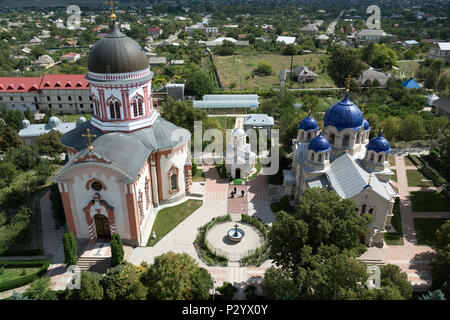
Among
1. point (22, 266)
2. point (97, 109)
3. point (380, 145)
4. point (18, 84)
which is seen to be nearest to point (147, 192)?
point (97, 109)

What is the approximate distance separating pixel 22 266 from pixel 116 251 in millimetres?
9578

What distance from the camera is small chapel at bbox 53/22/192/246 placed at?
105ft

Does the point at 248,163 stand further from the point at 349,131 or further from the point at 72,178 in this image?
the point at 72,178

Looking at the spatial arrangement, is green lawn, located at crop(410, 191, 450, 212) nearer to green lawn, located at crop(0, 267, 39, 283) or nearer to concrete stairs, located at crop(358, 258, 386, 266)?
concrete stairs, located at crop(358, 258, 386, 266)

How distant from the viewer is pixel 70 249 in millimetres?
31328

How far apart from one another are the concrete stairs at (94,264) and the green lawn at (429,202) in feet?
111

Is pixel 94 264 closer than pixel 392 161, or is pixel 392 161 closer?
pixel 94 264

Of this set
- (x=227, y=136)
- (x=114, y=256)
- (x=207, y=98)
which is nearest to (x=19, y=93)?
(x=207, y=98)

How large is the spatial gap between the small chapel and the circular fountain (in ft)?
27.9

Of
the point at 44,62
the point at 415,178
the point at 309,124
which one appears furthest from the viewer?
the point at 44,62

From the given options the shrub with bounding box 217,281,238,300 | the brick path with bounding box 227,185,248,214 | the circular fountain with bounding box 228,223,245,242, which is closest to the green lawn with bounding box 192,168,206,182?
the brick path with bounding box 227,185,248,214

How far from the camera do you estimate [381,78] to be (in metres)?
90.1

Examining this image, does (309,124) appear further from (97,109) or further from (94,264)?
(94,264)

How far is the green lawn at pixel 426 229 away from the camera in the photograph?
117 feet
